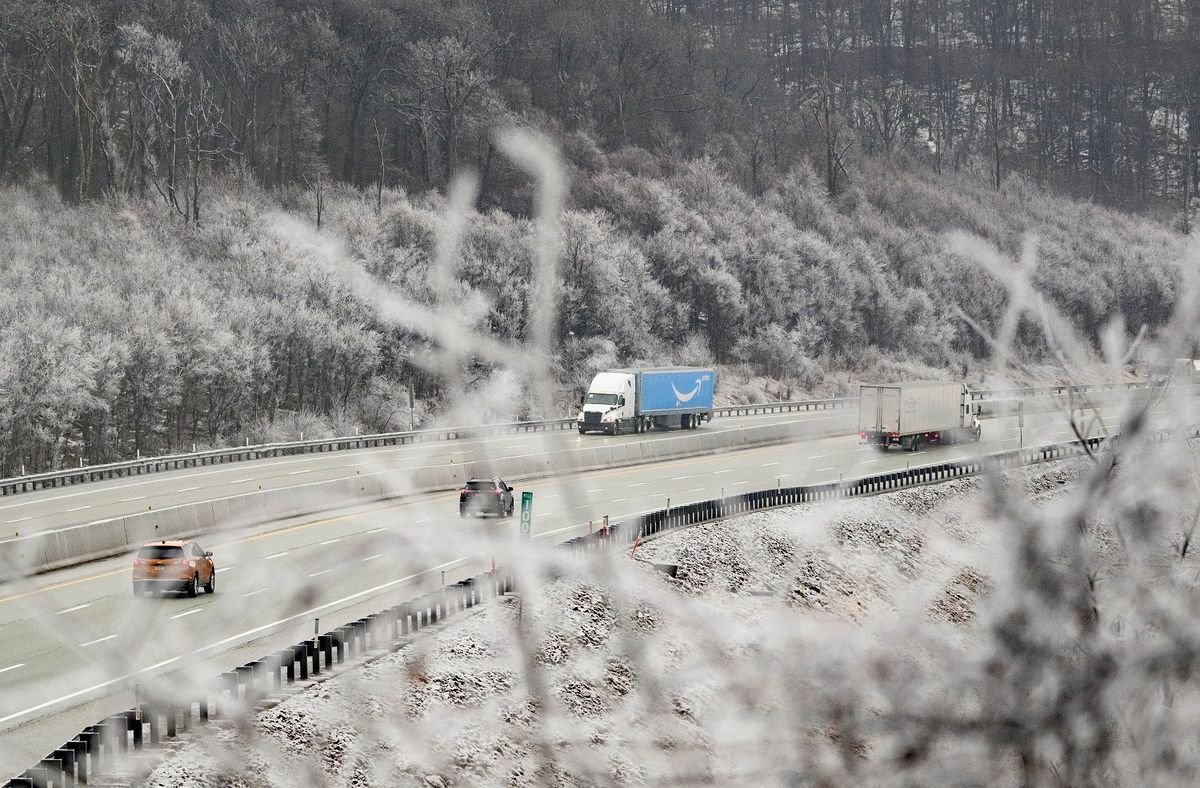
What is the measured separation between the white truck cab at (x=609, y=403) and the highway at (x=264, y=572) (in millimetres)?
5291

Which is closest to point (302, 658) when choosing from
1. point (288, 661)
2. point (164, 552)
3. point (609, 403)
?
point (288, 661)

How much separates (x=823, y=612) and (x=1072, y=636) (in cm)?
3033

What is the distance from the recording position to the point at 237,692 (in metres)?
20.6

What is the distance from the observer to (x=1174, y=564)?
9477mm

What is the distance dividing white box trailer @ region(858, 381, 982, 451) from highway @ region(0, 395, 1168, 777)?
6.22 feet

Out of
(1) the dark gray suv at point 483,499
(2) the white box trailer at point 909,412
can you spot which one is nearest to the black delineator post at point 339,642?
(1) the dark gray suv at point 483,499

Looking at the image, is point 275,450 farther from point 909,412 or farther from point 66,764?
point 66,764

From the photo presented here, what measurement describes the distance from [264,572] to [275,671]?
41.3ft

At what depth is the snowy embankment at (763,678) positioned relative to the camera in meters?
7.73

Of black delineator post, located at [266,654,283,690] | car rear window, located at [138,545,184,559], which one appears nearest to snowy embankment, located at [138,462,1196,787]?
black delineator post, located at [266,654,283,690]

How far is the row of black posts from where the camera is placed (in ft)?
56.5

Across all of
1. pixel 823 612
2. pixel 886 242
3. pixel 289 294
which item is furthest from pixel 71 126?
pixel 823 612

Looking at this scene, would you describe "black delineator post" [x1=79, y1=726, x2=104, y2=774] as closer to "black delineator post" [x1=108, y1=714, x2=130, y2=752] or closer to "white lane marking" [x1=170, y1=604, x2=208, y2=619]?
"black delineator post" [x1=108, y1=714, x2=130, y2=752]

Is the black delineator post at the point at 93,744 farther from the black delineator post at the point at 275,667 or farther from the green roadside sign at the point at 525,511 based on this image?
the green roadside sign at the point at 525,511
